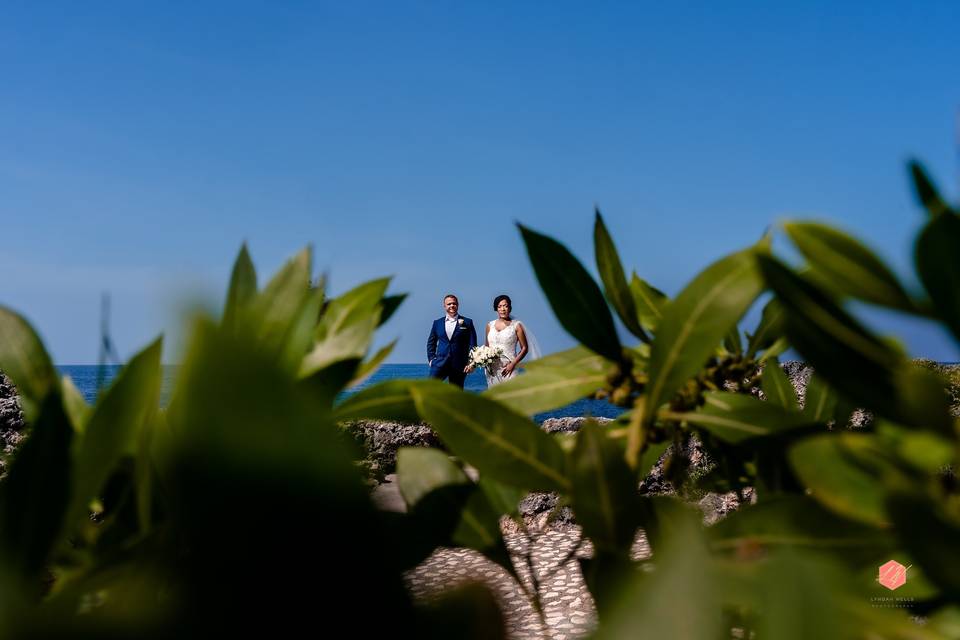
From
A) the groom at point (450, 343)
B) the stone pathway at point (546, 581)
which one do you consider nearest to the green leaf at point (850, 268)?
the stone pathway at point (546, 581)

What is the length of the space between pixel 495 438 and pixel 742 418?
7.5 inches

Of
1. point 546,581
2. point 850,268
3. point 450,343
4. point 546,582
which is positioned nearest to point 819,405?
point 850,268

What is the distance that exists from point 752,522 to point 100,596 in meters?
0.36

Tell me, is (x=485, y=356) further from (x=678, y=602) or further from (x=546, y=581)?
(x=678, y=602)

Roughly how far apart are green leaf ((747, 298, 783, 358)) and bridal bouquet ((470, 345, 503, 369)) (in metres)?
10.1

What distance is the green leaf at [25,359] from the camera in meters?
0.54

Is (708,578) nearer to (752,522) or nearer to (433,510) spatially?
(752,522)

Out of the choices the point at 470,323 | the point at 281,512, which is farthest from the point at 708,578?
the point at 470,323

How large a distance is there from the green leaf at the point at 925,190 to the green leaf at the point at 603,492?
0.66ft

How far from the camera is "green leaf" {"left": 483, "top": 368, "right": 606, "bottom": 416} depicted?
0.59 metres

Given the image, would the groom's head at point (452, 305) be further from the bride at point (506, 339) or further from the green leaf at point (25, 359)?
the green leaf at point (25, 359)

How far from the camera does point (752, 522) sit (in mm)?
431

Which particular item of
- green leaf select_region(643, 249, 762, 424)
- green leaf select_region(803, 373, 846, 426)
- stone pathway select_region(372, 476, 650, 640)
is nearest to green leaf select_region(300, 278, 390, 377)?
green leaf select_region(643, 249, 762, 424)

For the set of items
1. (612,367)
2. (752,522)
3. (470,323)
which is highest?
(470,323)
